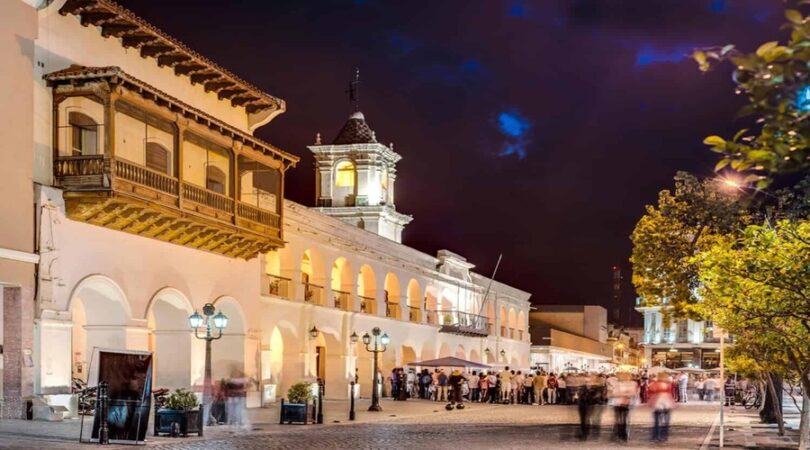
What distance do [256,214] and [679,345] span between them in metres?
95.8

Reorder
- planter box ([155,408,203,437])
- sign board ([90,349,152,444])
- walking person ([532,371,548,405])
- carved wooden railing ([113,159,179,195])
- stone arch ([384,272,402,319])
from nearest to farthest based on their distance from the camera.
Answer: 1. sign board ([90,349,152,444])
2. planter box ([155,408,203,437])
3. carved wooden railing ([113,159,179,195])
4. walking person ([532,371,548,405])
5. stone arch ([384,272,402,319])

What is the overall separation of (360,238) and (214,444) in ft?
84.5

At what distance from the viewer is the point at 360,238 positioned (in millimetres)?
46062

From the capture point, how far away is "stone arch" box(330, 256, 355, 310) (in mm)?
43250

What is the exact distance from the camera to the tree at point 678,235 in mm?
36375

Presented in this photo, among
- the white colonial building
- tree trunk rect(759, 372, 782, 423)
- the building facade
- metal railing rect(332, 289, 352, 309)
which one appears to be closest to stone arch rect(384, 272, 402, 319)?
the white colonial building

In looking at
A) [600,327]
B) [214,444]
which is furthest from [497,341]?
[214,444]

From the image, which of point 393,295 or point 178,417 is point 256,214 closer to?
point 178,417

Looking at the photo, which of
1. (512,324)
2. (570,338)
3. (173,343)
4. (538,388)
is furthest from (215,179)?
(570,338)

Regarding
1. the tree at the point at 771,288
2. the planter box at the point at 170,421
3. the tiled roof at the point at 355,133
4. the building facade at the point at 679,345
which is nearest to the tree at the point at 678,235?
the tree at the point at 771,288

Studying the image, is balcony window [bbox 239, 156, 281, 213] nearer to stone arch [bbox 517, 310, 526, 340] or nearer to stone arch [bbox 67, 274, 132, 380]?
stone arch [bbox 67, 274, 132, 380]

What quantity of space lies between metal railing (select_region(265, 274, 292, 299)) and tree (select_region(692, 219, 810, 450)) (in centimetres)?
1709

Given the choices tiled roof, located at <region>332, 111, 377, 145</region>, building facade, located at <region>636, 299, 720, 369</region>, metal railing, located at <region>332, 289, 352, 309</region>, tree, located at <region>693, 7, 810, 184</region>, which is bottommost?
building facade, located at <region>636, 299, 720, 369</region>

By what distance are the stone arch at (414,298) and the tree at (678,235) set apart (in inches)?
611
